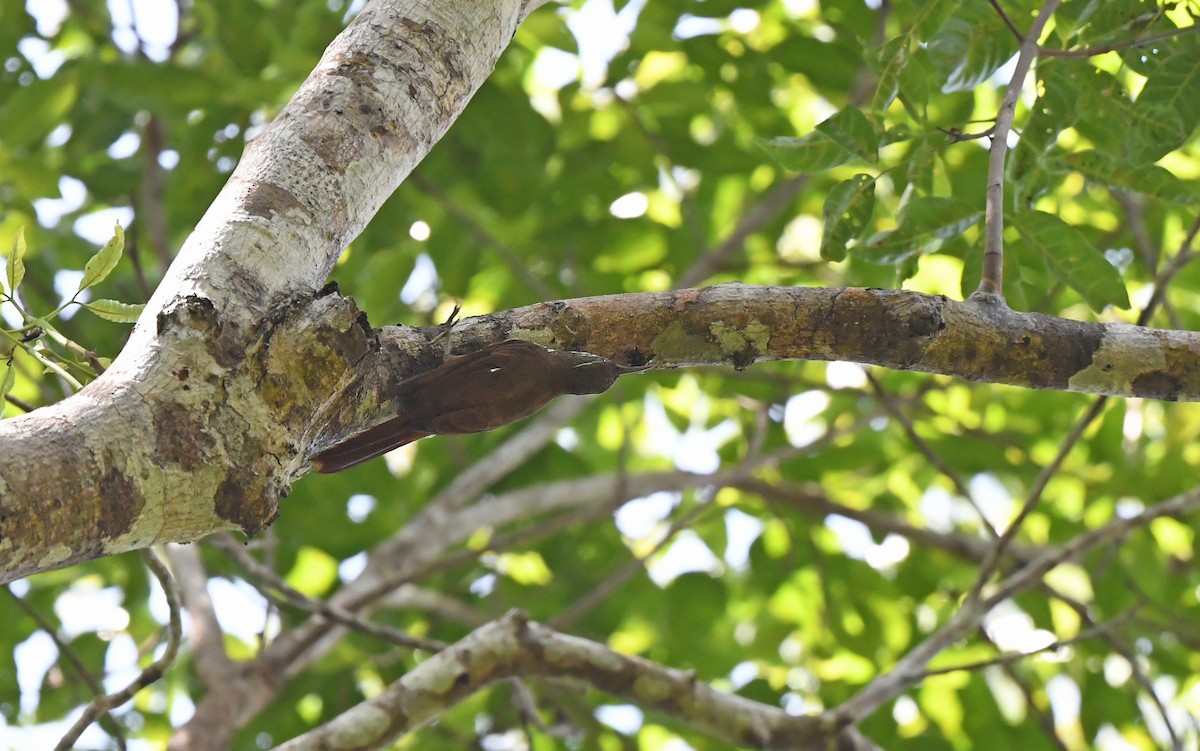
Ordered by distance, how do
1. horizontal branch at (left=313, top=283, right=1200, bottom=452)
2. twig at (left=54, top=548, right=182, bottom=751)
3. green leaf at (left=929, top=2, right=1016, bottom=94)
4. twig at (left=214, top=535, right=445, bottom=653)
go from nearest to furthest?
1. horizontal branch at (left=313, top=283, right=1200, bottom=452)
2. twig at (left=54, top=548, right=182, bottom=751)
3. green leaf at (left=929, top=2, right=1016, bottom=94)
4. twig at (left=214, top=535, right=445, bottom=653)

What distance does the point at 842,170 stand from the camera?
4.35 m

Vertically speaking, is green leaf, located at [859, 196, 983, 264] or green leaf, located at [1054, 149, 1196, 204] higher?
green leaf, located at [859, 196, 983, 264]

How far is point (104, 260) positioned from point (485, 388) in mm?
603

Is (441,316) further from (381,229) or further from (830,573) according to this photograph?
(830,573)

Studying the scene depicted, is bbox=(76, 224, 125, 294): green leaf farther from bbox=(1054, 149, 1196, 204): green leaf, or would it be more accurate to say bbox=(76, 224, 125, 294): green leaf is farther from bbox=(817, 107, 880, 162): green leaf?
bbox=(1054, 149, 1196, 204): green leaf

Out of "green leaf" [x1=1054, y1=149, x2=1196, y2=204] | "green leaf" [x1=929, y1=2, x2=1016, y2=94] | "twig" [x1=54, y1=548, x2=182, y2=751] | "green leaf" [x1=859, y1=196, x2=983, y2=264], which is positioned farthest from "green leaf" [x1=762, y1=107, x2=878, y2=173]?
"twig" [x1=54, y1=548, x2=182, y2=751]

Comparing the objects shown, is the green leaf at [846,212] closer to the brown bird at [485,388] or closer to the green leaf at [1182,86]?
the green leaf at [1182,86]

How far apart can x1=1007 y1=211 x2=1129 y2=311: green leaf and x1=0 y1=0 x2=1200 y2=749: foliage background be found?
90cm

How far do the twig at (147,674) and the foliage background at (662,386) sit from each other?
1160 mm

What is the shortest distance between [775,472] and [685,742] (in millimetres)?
1074

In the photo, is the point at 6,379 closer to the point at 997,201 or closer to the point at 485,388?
the point at 485,388

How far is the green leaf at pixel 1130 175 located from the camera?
83.7 inches

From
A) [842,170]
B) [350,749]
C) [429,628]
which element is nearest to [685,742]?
[429,628]

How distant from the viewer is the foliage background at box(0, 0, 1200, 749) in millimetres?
3596
